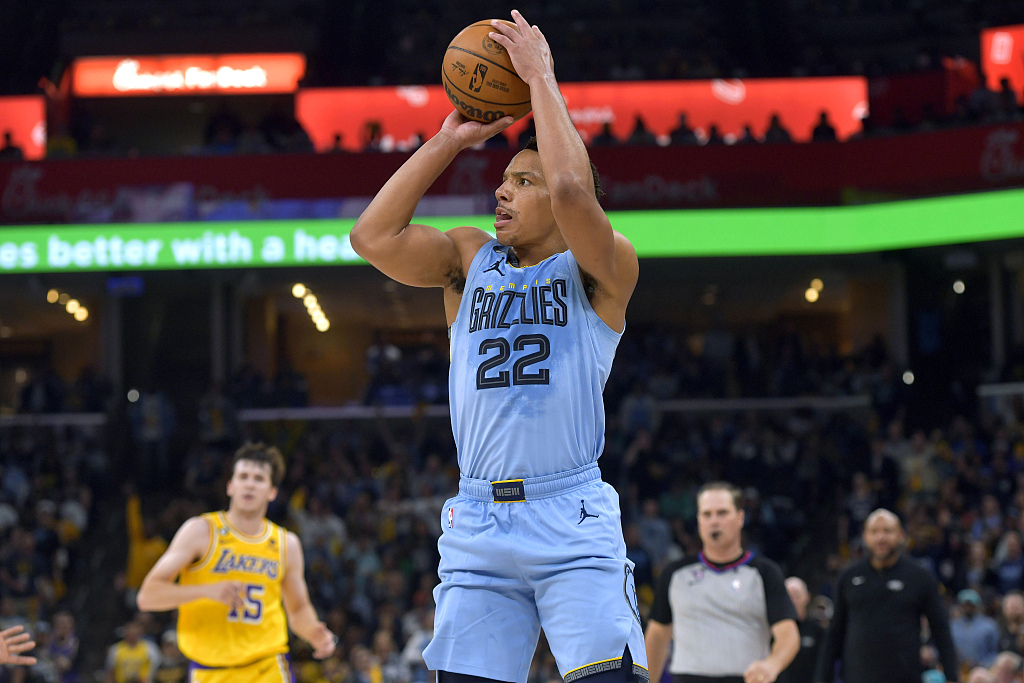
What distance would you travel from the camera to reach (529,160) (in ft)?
11.7

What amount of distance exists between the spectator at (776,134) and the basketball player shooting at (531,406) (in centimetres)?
1473

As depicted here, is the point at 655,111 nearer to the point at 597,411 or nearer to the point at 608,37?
the point at 608,37

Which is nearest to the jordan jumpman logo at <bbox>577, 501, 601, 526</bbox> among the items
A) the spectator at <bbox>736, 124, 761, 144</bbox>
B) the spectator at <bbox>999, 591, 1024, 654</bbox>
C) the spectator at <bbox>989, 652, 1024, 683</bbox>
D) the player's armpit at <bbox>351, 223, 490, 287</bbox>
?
the player's armpit at <bbox>351, 223, 490, 287</bbox>

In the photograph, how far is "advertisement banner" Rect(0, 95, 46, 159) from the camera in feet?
71.1

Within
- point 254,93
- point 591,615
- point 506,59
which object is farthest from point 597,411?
point 254,93

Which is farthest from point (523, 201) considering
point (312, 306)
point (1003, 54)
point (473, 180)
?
point (1003, 54)

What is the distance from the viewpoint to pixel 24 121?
853 inches

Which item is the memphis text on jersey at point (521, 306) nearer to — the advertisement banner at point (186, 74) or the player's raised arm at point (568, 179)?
the player's raised arm at point (568, 179)

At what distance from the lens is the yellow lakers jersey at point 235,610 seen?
5.97m

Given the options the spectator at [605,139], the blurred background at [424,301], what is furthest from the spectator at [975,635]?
the spectator at [605,139]

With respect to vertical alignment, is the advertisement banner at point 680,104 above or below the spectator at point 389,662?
above

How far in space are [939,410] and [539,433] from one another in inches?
675

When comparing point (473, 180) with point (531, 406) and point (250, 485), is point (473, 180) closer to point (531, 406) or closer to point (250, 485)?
point (250, 485)

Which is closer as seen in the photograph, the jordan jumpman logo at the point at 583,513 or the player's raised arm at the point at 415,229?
the jordan jumpman logo at the point at 583,513
